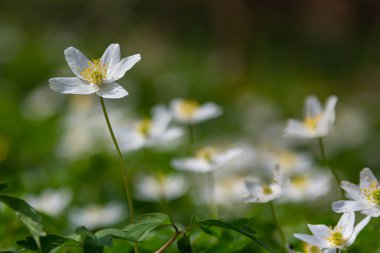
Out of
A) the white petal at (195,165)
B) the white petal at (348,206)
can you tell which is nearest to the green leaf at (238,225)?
the white petal at (348,206)

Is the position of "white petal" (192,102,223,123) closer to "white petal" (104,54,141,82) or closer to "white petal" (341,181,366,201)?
"white petal" (104,54,141,82)

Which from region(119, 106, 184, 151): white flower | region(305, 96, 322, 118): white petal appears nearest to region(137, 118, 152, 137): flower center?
region(119, 106, 184, 151): white flower

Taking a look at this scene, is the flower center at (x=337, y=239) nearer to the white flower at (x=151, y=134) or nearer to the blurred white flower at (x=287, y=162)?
the white flower at (x=151, y=134)

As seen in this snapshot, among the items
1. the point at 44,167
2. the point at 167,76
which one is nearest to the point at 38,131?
the point at 44,167

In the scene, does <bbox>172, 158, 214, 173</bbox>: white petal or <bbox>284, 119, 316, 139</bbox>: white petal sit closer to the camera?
<bbox>284, 119, 316, 139</bbox>: white petal

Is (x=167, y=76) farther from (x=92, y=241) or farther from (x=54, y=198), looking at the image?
(x=92, y=241)

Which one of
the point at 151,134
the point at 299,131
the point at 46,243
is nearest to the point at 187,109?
the point at 151,134
